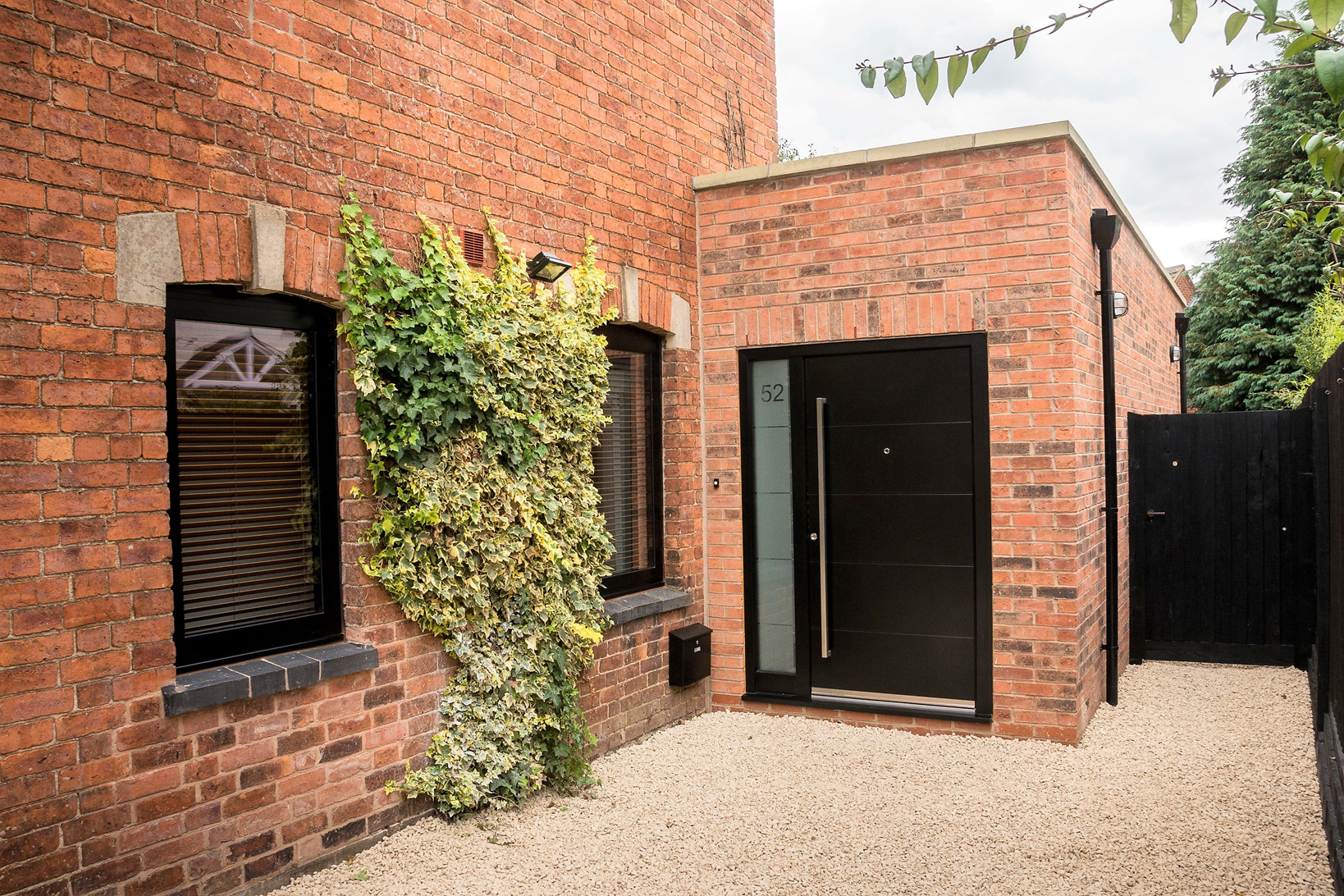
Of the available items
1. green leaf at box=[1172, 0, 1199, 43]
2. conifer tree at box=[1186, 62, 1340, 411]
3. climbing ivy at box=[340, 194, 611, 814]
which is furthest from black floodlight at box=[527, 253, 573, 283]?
conifer tree at box=[1186, 62, 1340, 411]

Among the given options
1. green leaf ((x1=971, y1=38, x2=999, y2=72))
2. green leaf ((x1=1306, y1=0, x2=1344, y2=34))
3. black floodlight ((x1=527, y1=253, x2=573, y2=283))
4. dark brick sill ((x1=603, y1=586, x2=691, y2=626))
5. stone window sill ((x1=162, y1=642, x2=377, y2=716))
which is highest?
black floodlight ((x1=527, y1=253, x2=573, y2=283))

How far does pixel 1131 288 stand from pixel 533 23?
214 inches

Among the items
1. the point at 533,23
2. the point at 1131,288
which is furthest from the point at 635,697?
the point at 1131,288

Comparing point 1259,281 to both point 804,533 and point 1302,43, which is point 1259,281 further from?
point 1302,43

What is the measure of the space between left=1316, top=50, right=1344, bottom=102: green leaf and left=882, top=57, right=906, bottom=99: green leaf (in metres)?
0.65

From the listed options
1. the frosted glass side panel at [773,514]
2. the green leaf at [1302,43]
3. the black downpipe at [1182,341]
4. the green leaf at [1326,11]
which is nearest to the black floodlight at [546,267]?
the frosted glass side panel at [773,514]

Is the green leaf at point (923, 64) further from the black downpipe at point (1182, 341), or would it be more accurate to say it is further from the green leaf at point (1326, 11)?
the black downpipe at point (1182, 341)

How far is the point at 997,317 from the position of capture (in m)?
5.39

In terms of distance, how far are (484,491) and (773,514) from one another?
2372 mm

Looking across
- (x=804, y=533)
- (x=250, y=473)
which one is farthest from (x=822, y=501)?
(x=250, y=473)

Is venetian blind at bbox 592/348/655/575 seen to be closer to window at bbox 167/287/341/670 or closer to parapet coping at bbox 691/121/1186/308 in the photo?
parapet coping at bbox 691/121/1186/308

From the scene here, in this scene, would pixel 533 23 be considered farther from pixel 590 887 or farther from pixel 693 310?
pixel 590 887

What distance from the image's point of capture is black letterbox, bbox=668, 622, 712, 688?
5.72 metres

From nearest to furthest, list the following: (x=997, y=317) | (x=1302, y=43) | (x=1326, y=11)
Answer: (x=1326, y=11), (x=1302, y=43), (x=997, y=317)
